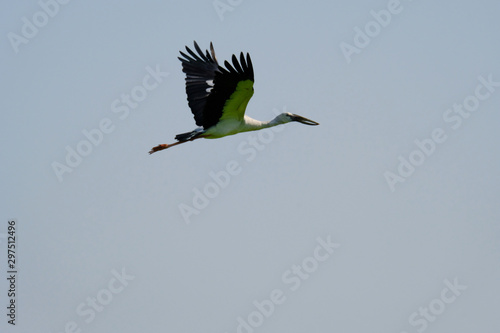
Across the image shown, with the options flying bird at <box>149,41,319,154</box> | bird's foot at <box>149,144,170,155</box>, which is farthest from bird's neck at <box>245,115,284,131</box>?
bird's foot at <box>149,144,170,155</box>

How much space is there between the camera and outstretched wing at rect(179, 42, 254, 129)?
21.3 m

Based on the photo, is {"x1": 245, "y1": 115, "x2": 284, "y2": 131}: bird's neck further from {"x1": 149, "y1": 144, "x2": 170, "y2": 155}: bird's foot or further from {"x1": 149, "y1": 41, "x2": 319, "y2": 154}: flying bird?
{"x1": 149, "y1": 144, "x2": 170, "y2": 155}: bird's foot

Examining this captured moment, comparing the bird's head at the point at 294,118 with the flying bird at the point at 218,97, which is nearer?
the flying bird at the point at 218,97

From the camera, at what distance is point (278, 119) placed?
24.5 metres

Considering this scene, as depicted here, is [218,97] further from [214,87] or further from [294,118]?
[294,118]

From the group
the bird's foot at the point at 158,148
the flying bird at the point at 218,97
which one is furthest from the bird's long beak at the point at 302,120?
the bird's foot at the point at 158,148

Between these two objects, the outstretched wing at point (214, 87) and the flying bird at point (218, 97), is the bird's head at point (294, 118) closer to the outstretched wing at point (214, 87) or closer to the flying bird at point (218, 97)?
the flying bird at point (218, 97)

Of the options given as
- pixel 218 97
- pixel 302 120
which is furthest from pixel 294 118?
pixel 218 97

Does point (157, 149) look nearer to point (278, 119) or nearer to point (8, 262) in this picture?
point (278, 119)

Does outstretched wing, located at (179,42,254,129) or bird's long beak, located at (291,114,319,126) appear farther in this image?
bird's long beak, located at (291,114,319,126)

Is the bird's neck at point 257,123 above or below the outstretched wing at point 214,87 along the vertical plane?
below

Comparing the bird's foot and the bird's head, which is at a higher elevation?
the bird's foot

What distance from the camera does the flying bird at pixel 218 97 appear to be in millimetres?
21391

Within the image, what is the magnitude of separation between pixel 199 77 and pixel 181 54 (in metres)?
0.76
